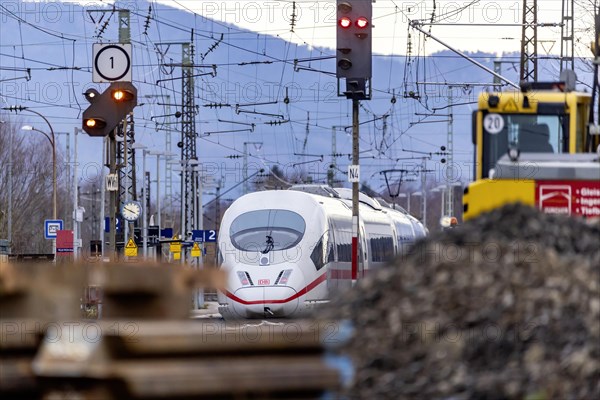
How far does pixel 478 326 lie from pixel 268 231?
77.1 ft

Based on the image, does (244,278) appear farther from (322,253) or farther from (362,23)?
(362,23)

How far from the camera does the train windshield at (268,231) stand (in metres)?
32.4

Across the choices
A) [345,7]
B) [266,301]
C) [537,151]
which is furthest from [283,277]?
[537,151]

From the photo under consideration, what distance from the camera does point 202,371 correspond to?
771 centimetres

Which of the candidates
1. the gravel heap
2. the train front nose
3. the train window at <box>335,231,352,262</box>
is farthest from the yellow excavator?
the train window at <box>335,231,352,262</box>

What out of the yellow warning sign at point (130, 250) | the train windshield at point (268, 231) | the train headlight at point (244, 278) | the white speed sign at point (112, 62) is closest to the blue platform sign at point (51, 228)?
the yellow warning sign at point (130, 250)

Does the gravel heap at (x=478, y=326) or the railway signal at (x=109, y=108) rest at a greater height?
the railway signal at (x=109, y=108)

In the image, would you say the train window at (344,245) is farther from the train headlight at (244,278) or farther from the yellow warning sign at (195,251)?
the yellow warning sign at (195,251)

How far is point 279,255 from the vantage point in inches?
1267

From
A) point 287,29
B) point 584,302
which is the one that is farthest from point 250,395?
point 287,29

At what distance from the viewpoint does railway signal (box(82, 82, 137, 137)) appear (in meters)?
22.2

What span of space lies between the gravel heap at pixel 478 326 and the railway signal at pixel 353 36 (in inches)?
669

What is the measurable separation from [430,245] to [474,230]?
1.44 ft

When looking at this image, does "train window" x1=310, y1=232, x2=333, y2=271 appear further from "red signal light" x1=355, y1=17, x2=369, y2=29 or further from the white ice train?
"red signal light" x1=355, y1=17, x2=369, y2=29
